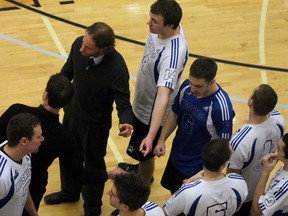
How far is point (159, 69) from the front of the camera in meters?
4.37

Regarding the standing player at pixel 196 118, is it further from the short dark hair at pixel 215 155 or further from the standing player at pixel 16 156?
the standing player at pixel 16 156

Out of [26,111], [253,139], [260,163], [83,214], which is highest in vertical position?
[26,111]

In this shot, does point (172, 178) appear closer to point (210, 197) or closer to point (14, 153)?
point (210, 197)

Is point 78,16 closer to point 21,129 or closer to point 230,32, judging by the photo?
point 230,32

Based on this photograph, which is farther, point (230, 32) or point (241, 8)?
point (241, 8)

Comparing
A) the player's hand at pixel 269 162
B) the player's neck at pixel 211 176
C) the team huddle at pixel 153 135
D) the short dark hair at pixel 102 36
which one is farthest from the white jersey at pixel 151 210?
the short dark hair at pixel 102 36

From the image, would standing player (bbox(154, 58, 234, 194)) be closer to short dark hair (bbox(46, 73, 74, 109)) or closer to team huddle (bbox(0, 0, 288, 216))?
team huddle (bbox(0, 0, 288, 216))

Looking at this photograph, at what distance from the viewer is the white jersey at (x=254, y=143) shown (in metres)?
3.76

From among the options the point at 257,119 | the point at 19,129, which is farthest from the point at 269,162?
the point at 19,129

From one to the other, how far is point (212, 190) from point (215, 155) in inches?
9.0

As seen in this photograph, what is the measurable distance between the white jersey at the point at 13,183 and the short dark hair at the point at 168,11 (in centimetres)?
161

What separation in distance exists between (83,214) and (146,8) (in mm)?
4542

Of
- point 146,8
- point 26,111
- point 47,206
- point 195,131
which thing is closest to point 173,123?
point 195,131

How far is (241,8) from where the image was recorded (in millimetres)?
8695
